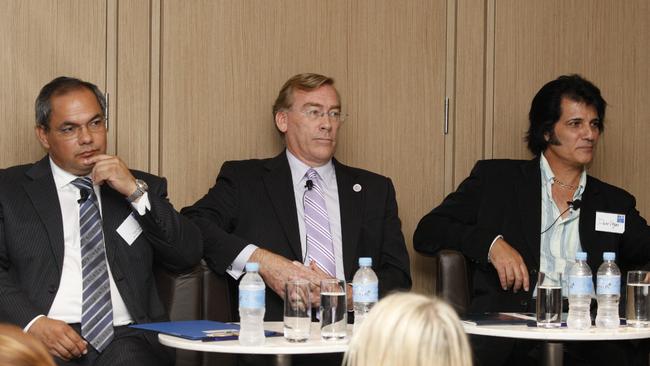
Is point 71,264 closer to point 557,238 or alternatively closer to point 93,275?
point 93,275

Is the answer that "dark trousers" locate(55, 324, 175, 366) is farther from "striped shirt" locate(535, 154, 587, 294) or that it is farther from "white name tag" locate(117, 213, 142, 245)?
"striped shirt" locate(535, 154, 587, 294)

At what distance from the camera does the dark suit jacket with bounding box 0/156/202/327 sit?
3791mm

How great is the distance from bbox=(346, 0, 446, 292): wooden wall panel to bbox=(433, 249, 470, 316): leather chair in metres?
0.83

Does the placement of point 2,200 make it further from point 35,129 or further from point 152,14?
point 152,14

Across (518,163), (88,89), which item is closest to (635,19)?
(518,163)

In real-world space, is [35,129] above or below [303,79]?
below

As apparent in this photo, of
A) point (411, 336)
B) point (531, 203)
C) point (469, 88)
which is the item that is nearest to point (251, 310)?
point (411, 336)

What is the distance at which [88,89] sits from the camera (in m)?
4.12

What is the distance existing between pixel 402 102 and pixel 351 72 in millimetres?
355

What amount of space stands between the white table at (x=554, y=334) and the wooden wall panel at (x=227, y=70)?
74.1 inches

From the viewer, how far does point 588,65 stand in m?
5.70

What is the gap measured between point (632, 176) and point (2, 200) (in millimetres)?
3772

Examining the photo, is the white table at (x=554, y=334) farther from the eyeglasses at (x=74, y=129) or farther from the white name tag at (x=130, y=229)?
the eyeglasses at (x=74, y=129)

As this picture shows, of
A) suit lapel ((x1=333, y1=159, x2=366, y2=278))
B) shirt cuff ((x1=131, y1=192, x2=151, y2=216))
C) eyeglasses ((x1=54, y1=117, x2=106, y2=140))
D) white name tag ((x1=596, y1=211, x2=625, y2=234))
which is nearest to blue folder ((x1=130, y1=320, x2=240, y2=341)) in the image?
shirt cuff ((x1=131, y1=192, x2=151, y2=216))
